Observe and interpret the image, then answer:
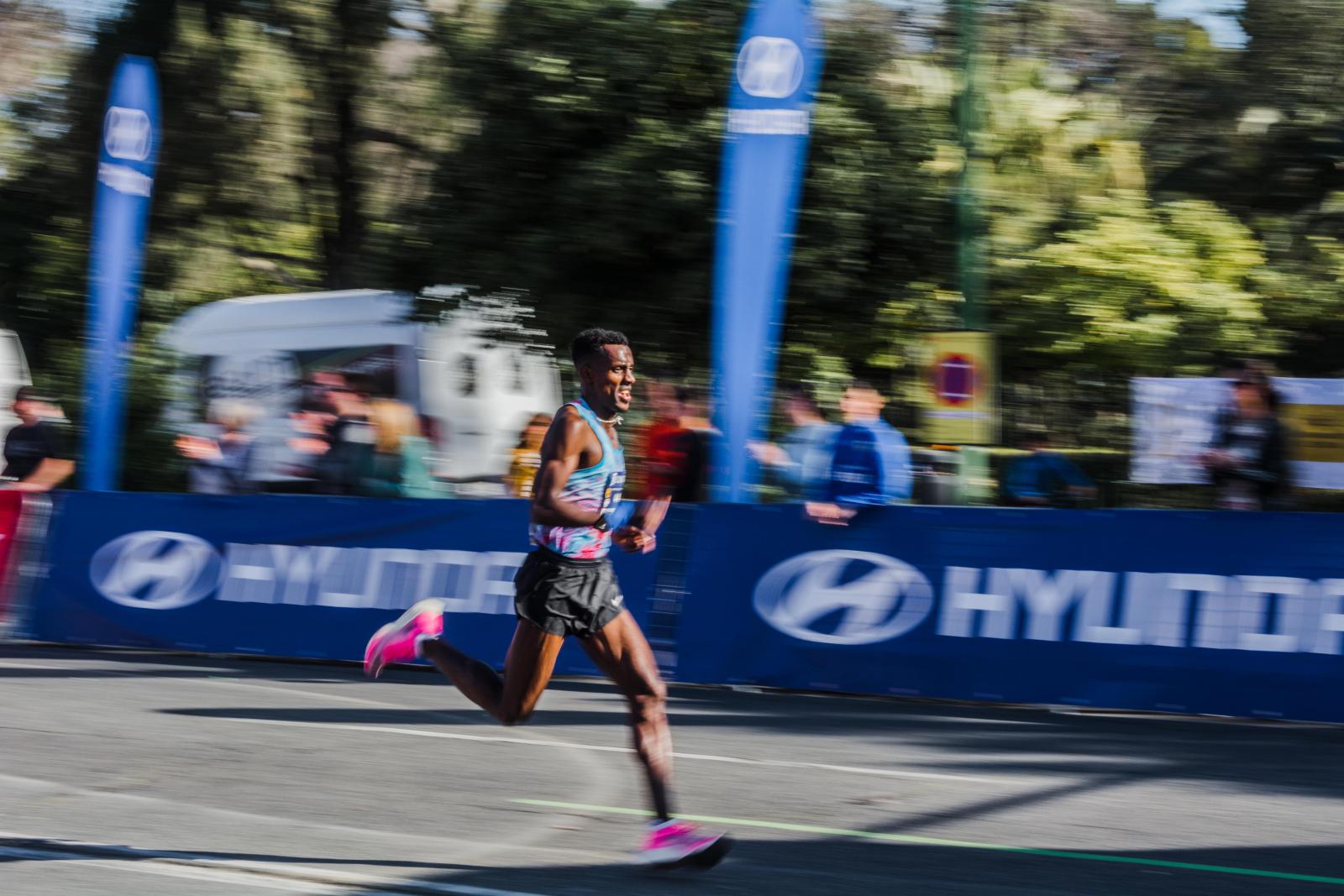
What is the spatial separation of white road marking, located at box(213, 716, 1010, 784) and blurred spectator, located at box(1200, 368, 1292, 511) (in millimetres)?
4187

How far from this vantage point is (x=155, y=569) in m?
12.4

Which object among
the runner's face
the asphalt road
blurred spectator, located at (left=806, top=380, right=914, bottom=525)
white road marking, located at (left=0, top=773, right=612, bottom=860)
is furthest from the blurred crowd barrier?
the runner's face

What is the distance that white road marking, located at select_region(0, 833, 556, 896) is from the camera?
5.30 meters

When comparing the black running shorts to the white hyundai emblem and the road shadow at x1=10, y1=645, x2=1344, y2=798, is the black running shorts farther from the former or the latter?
the white hyundai emblem

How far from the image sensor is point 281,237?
80.0ft

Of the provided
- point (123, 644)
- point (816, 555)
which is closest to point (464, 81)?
point (123, 644)

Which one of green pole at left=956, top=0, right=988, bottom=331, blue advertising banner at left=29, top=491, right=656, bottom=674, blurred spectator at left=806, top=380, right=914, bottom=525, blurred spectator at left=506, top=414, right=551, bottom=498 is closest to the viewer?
blurred spectator at left=806, top=380, right=914, bottom=525

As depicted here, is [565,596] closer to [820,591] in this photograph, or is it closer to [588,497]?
[588,497]

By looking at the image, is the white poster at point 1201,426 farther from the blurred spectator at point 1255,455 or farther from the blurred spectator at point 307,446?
the blurred spectator at point 307,446

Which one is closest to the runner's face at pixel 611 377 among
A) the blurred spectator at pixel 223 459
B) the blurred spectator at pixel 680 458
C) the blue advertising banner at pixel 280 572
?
the blue advertising banner at pixel 280 572

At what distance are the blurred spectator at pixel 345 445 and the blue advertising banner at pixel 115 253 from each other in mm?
3287

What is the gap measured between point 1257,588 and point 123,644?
8.32 m

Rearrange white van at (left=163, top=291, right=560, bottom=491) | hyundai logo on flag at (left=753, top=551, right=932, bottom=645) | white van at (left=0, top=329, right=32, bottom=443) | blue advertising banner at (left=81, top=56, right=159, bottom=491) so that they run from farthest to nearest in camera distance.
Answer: white van at (left=0, top=329, right=32, bottom=443) → white van at (left=163, top=291, right=560, bottom=491) → blue advertising banner at (left=81, top=56, right=159, bottom=491) → hyundai logo on flag at (left=753, top=551, right=932, bottom=645)

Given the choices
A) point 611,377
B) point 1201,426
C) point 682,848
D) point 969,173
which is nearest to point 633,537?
point 611,377
